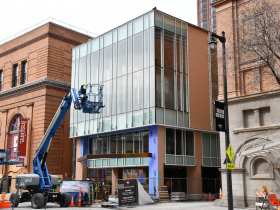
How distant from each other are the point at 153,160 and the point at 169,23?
1200 centimetres

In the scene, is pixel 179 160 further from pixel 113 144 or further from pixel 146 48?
pixel 146 48

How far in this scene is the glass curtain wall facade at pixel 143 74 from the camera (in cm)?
2944

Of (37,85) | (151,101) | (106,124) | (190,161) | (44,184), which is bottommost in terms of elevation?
(44,184)

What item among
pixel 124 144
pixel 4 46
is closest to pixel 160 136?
pixel 124 144

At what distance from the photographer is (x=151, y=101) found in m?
29.0

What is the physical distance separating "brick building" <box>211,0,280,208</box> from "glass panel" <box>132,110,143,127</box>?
8.15m

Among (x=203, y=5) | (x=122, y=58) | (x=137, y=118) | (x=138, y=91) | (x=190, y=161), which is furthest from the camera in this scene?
(x=203, y=5)

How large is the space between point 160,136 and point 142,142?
2237mm

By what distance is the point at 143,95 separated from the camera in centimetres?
2986

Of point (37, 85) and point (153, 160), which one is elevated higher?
point (37, 85)

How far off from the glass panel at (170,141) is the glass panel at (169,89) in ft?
7.14

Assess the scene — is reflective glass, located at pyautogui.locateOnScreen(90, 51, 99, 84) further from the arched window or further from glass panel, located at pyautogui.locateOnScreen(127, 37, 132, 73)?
the arched window

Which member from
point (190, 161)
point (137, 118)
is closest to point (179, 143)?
point (190, 161)

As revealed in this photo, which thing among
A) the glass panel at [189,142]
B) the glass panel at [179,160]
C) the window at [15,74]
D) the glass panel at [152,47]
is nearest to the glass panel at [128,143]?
the glass panel at [179,160]
